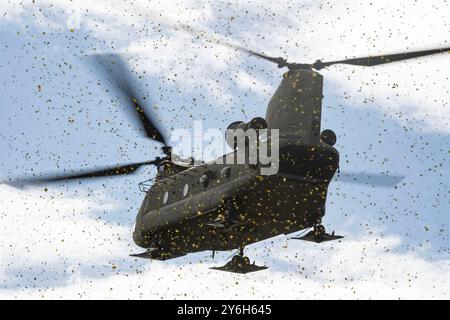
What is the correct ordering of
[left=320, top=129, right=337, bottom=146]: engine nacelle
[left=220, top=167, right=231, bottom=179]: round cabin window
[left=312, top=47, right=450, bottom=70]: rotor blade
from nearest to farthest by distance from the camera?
[left=312, top=47, right=450, bottom=70]: rotor blade → [left=320, top=129, right=337, bottom=146]: engine nacelle → [left=220, top=167, right=231, bottom=179]: round cabin window

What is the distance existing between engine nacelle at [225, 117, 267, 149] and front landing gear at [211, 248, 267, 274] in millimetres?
3937

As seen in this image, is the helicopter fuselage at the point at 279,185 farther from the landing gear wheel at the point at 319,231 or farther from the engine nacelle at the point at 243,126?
the engine nacelle at the point at 243,126

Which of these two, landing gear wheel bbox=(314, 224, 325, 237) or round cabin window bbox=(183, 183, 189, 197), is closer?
landing gear wheel bbox=(314, 224, 325, 237)

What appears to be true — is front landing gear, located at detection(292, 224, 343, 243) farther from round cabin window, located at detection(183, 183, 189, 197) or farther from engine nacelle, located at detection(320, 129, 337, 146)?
round cabin window, located at detection(183, 183, 189, 197)

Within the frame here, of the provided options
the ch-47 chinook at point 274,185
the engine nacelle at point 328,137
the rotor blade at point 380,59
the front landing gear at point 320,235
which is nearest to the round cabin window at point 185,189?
the ch-47 chinook at point 274,185

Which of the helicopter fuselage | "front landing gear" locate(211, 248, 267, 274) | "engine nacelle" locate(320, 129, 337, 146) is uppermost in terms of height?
"engine nacelle" locate(320, 129, 337, 146)

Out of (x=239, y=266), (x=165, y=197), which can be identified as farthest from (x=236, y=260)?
(x=165, y=197)

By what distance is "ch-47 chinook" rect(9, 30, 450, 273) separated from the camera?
64.2 ft

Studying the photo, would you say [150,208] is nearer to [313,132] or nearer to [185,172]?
[185,172]

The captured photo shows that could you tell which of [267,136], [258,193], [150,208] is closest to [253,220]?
[258,193]

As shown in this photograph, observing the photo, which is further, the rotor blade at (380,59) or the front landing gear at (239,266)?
the front landing gear at (239,266)

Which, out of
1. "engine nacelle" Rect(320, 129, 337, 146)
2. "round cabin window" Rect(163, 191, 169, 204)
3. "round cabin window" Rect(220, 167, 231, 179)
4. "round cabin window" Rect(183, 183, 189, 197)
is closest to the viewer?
"engine nacelle" Rect(320, 129, 337, 146)

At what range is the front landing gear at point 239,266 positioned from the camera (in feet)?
72.1

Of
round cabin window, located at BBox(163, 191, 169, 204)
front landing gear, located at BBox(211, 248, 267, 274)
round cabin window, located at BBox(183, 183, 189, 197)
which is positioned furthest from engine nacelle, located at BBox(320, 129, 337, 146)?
round cabin window, located at BBox(163, 191, 169, 204)
